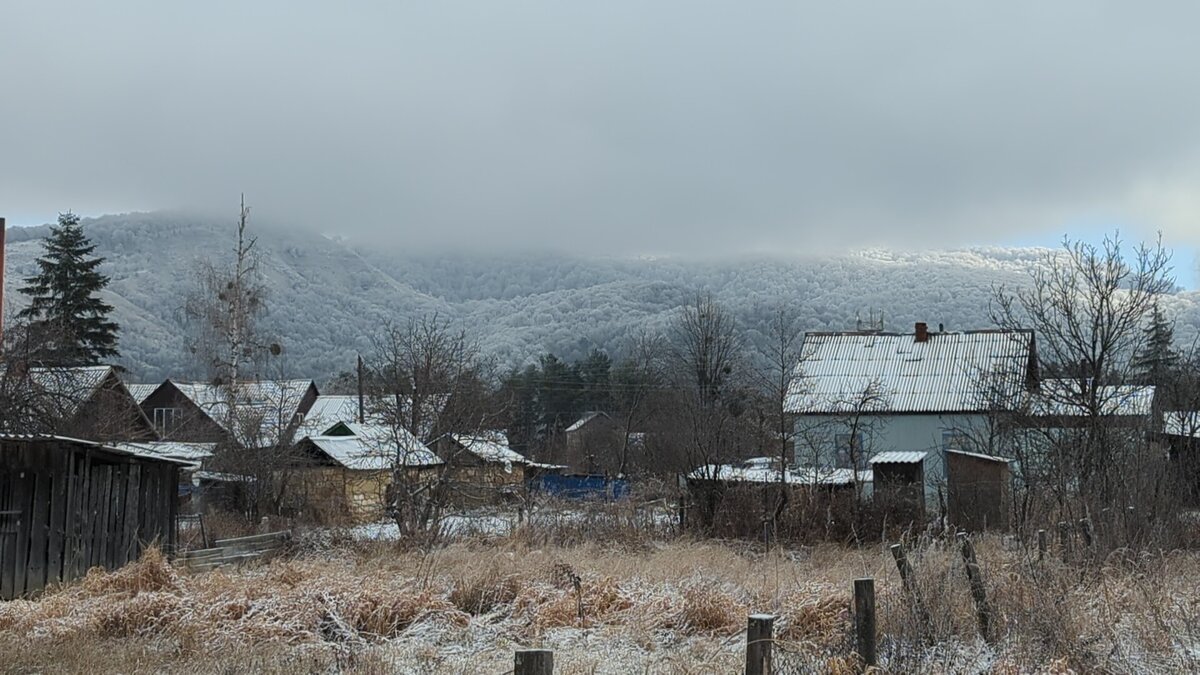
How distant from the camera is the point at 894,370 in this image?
43.9 m

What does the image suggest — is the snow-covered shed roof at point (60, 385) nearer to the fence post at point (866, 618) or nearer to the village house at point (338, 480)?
the village house at point (338, 480)

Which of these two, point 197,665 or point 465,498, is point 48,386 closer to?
point 465,498

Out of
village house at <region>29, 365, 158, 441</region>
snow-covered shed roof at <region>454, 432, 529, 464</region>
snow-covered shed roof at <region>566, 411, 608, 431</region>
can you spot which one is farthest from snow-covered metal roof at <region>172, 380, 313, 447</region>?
snow-covered shed roof at <region>566, 411, 608, 431</region>

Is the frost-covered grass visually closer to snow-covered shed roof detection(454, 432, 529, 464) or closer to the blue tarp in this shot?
snow-covered shed roof detection(454, 432, 529, 464)

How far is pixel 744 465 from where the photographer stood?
30.2m

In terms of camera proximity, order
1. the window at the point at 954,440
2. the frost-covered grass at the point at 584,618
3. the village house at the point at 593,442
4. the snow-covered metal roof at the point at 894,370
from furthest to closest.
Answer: the village house at the point at 593,442, the snow-covered metal roof at the point at 894,370, the window at the point at 954,440, the frost-covered grass at the point at 584,618

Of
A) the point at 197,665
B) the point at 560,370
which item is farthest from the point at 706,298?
the point at 197,665

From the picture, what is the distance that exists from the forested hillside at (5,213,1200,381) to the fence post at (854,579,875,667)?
81002mm

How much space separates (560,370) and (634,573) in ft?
205

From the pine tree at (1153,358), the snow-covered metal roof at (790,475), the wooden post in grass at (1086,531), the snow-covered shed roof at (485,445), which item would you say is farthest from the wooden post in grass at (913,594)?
the snow-covered shed roof at (485,445)

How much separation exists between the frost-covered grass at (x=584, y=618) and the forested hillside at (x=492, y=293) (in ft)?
250

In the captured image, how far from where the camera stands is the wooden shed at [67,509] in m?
16.7

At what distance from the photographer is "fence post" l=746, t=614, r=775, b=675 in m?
6.72

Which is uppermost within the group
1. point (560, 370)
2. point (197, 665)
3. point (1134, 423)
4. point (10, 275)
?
point (10, 275)
